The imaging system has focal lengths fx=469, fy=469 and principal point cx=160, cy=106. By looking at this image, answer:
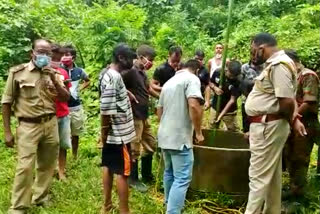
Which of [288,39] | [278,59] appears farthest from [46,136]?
[288,39]

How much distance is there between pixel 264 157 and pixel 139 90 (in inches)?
65.8

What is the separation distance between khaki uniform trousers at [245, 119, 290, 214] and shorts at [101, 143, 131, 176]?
1114mm

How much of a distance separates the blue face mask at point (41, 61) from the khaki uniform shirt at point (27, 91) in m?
0.07

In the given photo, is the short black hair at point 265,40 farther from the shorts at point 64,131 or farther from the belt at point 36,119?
A: the shorts at point 64,131

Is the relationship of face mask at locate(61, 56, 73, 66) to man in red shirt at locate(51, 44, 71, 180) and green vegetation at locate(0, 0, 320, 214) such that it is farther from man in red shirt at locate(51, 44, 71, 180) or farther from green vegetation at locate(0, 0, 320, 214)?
green vegetation at locate(0, 0, 320, 214)

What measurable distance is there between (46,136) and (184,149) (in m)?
1.35

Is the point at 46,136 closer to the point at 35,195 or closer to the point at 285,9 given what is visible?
the point at 35,195

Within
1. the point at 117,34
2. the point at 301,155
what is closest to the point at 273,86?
the point at 301,155

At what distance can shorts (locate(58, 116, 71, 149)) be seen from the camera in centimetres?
530

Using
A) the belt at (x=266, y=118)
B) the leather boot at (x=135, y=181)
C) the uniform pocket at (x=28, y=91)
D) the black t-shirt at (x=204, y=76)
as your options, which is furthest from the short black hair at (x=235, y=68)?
the uniform pocket at (x=28, y=91)

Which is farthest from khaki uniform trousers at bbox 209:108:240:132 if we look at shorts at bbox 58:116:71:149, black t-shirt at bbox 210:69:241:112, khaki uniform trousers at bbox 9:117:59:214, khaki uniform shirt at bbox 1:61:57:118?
khaki uniform shirt at bbox 1:61:57:118

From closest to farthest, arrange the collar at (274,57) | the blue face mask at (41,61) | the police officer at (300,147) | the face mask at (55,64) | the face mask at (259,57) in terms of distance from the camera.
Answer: the collar at (274,57)
the face mask at (259,57)
the blue face mask at (41,61)
the police officer at (300,147)
the face mask at (55,64)

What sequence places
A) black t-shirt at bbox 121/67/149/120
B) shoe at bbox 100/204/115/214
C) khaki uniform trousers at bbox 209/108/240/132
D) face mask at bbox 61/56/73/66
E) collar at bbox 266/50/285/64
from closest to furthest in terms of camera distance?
1. collar at bbox 266/50/285/64
2. shoe at bbox 100/204/115/214
3. black t-shirt at bbox 121/67/149/120
4. face mask at bbox 61/56/73/66
5. khaki uniform trousers at bbox 209/108/240/132

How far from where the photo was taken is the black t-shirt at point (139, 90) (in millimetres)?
4992
